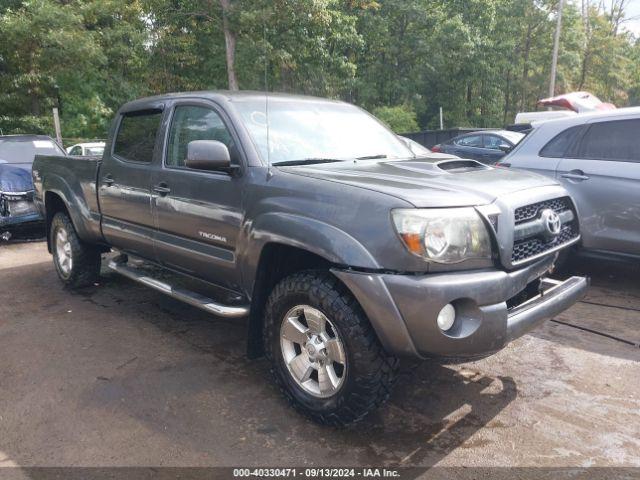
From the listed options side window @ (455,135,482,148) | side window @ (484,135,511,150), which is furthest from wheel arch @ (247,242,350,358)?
side window @ (455,135,482,148)

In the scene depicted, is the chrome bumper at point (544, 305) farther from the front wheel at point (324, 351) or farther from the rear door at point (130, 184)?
the rear door at point (130, 184)

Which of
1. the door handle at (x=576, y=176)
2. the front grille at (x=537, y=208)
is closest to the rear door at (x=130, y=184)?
the front grille at (x=537, y=208)

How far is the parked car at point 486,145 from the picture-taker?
12445mm

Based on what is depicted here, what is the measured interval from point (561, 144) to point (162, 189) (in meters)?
3.89

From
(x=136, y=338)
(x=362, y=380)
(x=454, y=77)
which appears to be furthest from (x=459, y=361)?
(x=454, y=77)

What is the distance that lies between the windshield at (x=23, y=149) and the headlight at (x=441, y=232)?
835 cm

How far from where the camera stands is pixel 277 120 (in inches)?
146

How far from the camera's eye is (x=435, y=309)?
99.4 inches

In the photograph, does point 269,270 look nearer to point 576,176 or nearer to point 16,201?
point 576,176

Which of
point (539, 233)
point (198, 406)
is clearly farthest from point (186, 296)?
point (539, 233)

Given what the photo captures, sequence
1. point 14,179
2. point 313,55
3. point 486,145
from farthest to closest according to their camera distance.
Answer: point 313,55 < point 486,145 < point 14,179

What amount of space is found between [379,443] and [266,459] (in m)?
0.58

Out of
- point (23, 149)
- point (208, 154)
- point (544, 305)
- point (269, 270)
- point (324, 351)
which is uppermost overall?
point (208, 154)

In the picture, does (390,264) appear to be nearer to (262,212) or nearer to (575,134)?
(262,212)
